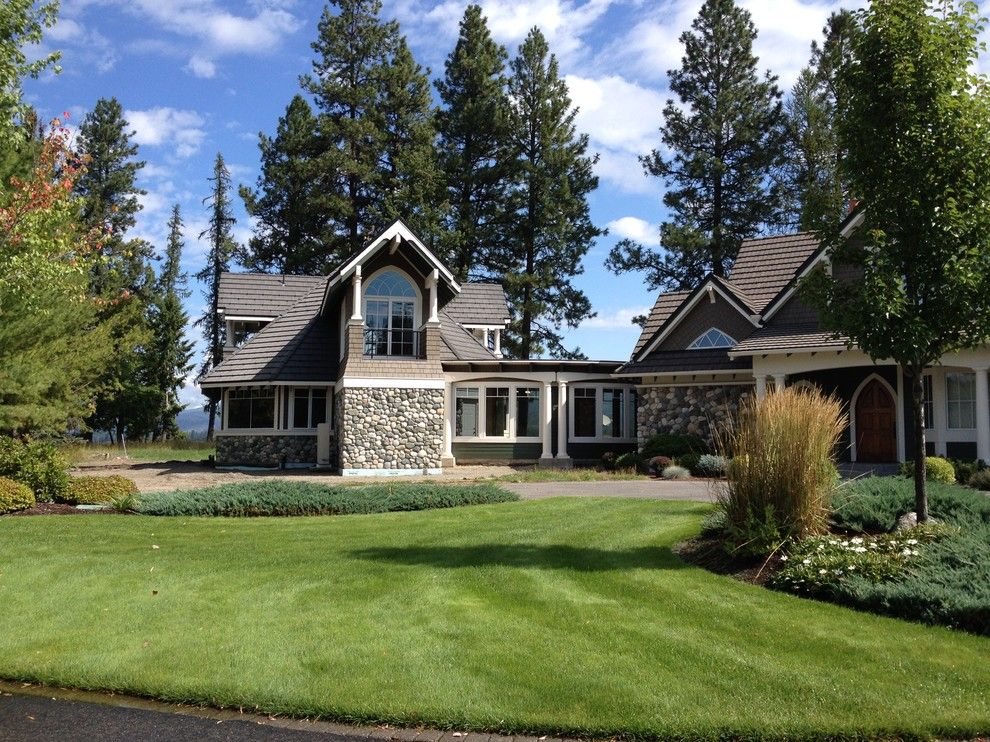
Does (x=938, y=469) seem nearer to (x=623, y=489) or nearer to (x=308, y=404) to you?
(x=623, y=489)

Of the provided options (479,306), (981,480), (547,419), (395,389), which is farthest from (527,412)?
(981,480)

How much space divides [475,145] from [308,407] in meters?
21.0

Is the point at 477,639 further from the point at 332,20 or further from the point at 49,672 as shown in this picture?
the point at 332,20

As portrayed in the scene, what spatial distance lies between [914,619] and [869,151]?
15.8ft

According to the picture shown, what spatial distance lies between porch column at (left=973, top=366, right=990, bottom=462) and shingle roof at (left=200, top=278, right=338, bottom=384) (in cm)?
1765

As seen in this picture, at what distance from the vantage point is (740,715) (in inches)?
205

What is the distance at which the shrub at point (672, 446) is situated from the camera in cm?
2428

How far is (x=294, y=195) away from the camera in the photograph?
43906 mm

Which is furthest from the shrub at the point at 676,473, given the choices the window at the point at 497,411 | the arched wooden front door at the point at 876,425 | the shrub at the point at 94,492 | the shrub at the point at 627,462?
the shrub at the point at 94,492

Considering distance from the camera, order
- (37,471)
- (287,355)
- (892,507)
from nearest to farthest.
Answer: (892,507) < (37,471) < (287,355)

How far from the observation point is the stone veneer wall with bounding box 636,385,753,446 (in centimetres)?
2514

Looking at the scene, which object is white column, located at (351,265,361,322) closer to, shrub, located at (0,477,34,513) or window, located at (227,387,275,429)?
window, located at (227,387,275,429)

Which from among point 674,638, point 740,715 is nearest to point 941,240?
point 674,638

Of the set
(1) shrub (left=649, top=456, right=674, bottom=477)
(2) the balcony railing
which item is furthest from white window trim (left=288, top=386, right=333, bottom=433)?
(1) shrub (left=649, top=456, right=674, bottom=477)
